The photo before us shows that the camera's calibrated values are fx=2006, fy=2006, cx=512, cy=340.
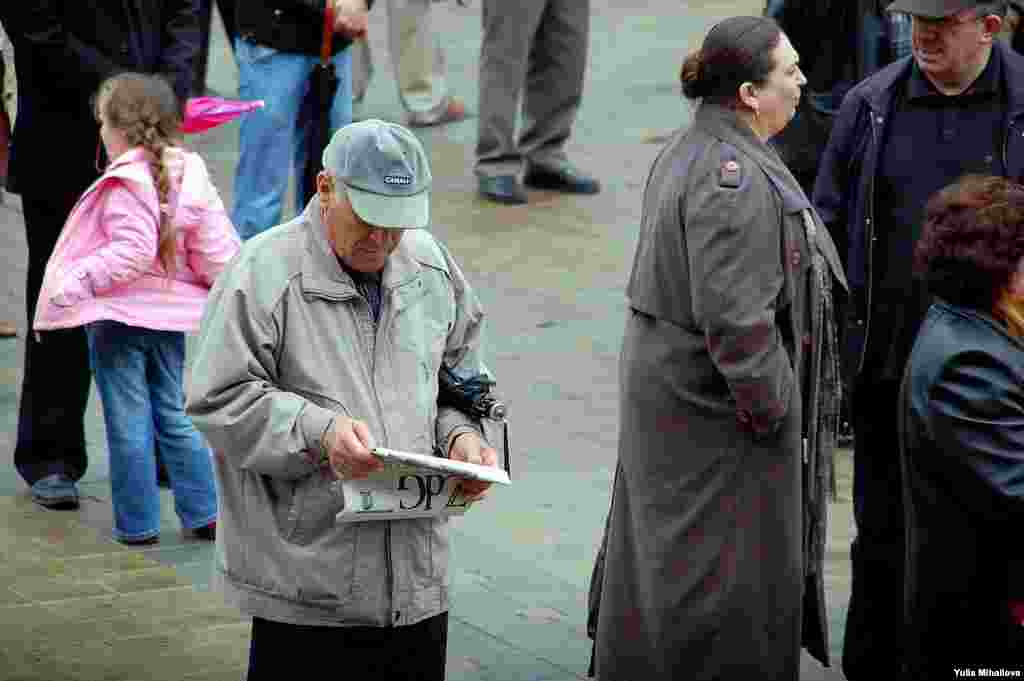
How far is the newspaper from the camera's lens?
409cm

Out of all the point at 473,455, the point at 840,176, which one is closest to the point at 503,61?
the point at 840,176

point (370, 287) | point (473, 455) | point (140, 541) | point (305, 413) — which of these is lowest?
point (140, 541)

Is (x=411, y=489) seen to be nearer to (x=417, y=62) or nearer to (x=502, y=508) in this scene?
(x=502, y=508)

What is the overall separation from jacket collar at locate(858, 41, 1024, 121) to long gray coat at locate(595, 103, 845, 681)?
0.85 metres

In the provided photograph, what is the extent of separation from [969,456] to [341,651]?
1421 millimetres

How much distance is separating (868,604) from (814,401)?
973 millimetres

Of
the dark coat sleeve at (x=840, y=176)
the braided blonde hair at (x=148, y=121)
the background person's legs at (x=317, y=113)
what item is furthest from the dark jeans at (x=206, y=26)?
the dark coat sleeve at (x=840, y=176)

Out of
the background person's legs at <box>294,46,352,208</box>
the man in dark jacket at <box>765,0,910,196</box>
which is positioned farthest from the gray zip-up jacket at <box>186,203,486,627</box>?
the background person's legs at <box>294,46,352,208</box>

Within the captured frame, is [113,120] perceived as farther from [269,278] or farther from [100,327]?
[269,278]

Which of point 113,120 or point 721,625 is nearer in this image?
point 721,625

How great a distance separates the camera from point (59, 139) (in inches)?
294

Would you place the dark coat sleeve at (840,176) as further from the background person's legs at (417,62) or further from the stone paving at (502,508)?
the background person's legs at (417,62)

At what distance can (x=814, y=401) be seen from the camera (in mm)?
5199

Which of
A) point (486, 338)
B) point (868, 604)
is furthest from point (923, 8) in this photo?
point (486, 338)
